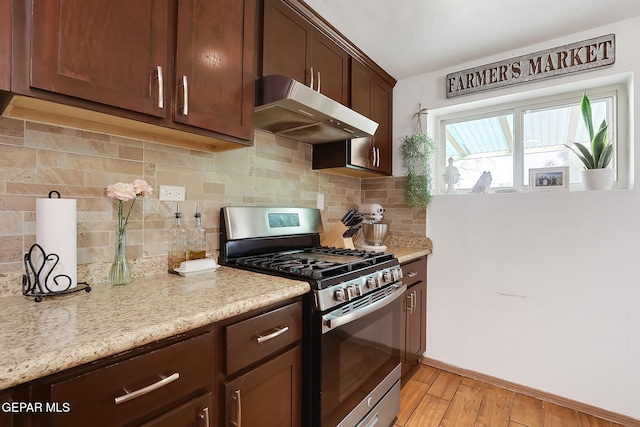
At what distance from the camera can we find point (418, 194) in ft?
8.02

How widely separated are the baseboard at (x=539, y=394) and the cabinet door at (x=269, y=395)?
162 cm

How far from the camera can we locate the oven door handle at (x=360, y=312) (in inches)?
49.2

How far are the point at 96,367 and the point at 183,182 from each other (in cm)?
97

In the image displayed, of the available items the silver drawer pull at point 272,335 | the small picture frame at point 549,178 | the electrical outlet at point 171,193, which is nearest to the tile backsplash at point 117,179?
the electrical outlet at point 171,193

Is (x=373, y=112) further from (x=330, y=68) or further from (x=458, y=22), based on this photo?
(x=458, y=22)

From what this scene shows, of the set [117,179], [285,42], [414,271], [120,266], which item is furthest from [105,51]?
[414,271]

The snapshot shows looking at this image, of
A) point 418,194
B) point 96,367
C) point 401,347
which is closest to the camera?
point 96,367

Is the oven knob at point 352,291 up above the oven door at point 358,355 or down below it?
above

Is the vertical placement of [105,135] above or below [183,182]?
above

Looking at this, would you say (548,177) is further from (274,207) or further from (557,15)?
(274,207)

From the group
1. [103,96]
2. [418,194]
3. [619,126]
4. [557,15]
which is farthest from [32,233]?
[619,126]

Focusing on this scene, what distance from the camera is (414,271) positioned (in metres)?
2.26

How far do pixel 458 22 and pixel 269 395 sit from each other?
222cm

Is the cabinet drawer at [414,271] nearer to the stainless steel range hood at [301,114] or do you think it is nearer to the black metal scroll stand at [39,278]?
the stainless steel range hood at [301,114]
